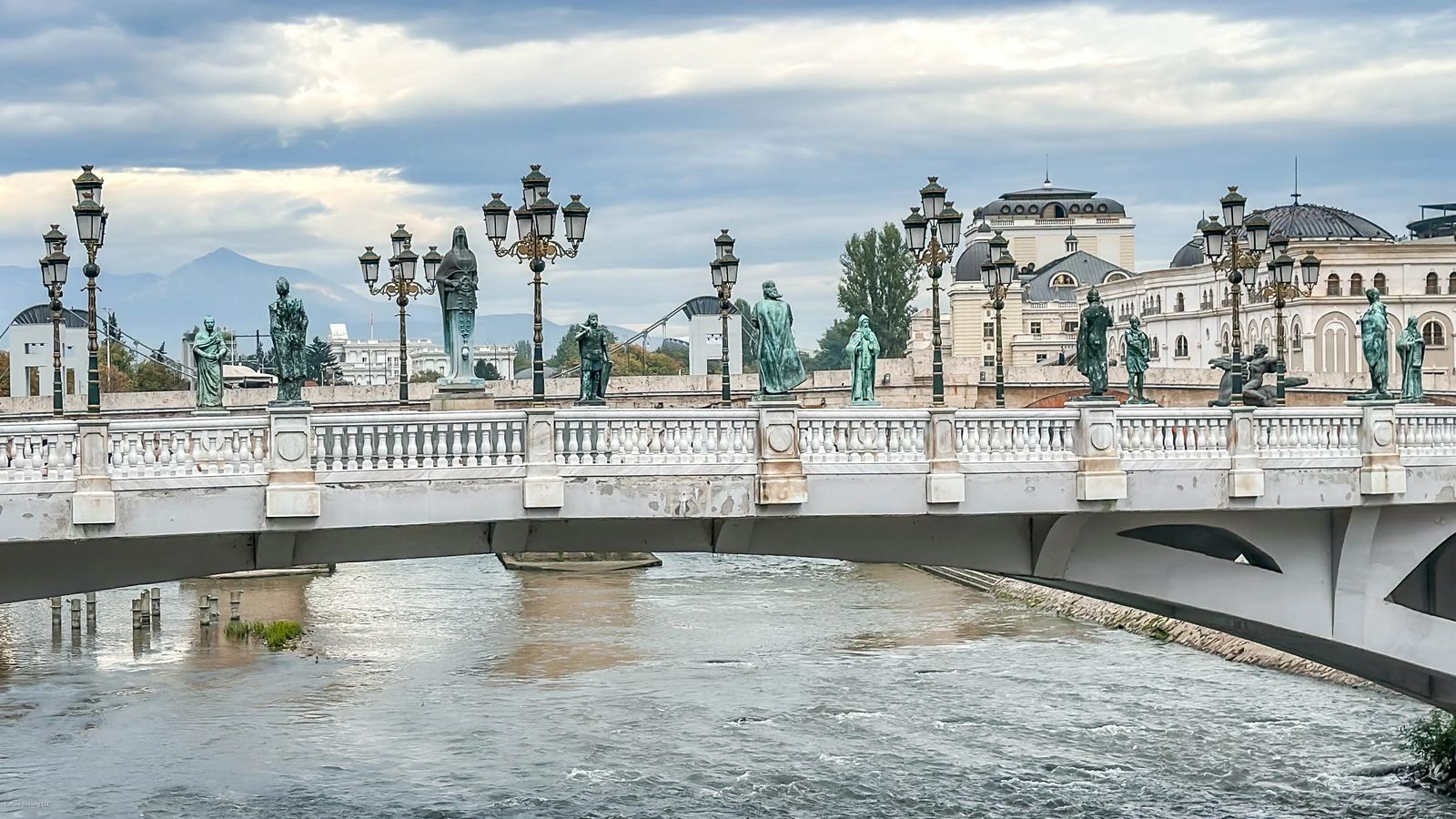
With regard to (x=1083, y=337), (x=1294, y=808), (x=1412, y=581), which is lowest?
(x=1294, y=808)

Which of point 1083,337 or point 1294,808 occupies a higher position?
point 1083,337

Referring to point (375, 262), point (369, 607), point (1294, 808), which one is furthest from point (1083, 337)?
point (369, 607)

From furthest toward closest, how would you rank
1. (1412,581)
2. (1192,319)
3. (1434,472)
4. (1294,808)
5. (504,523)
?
(1192,319), (1294,808), (1412,581), (1434,472), (504,523)

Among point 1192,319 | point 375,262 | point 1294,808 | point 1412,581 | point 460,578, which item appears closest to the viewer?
point 1412,581

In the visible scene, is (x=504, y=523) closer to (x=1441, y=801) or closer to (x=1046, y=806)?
(x=1046, y=806)

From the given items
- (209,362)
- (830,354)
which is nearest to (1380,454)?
(209,362)

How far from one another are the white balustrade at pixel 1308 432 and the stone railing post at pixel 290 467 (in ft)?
32.4

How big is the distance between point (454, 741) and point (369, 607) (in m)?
16.8

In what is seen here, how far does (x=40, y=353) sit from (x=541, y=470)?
40.5 meters

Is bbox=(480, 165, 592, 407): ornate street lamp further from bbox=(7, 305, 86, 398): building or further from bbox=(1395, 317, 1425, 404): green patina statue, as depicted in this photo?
bbox=(7, 305, 86, 398): building

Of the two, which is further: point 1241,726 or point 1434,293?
point 1434,293

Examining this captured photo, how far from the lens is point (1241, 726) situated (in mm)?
30531

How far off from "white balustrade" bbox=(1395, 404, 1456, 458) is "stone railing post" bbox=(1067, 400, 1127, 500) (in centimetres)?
382

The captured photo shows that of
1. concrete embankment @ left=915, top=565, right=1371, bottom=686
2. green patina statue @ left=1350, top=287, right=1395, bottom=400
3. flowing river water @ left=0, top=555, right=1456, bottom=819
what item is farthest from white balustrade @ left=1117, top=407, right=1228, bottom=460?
concrete embankment @ left=915, top=565, right=1371, bottom=686
